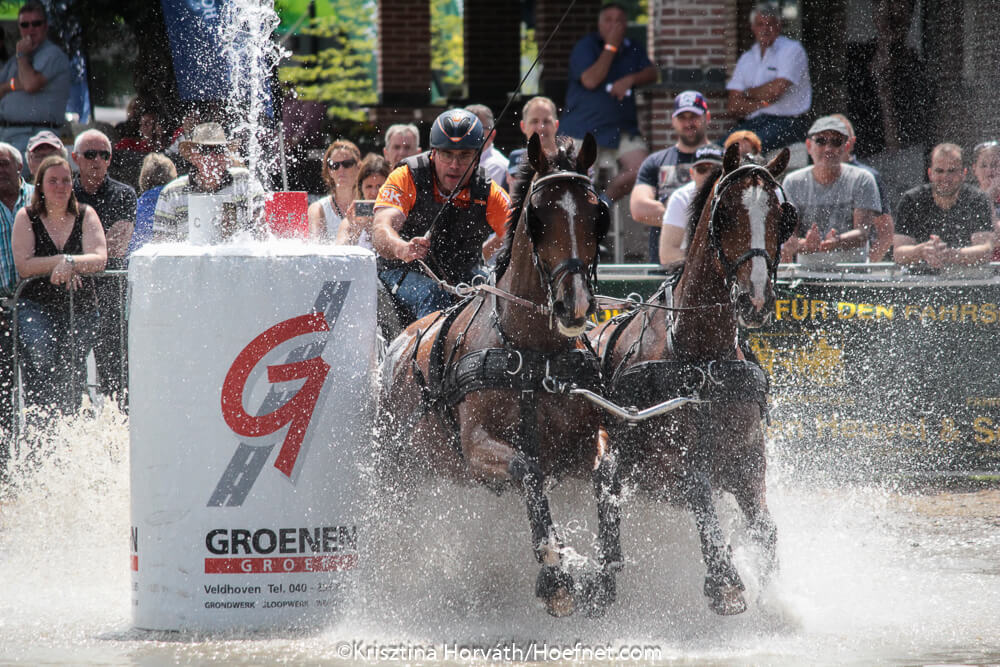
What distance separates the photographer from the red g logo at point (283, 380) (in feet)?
18.0

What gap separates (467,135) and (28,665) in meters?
3.28

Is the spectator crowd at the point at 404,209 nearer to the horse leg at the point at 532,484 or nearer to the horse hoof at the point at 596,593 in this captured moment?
the horse leg at the point at 532,484

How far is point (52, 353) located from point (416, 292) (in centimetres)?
321

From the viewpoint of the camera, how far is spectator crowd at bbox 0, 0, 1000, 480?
723cm

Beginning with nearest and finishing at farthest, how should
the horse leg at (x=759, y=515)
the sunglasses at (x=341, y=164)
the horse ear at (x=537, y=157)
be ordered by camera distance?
the horse ear at (x=537, y=157) → the horse leg at (x=759, y=515) → the sunglasses at (x=341, y=164)

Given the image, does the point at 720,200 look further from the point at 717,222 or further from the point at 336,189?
the point at 336,189

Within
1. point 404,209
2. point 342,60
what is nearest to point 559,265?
point 404,209

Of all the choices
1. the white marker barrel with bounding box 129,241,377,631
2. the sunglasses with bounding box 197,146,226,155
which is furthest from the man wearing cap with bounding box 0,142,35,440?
the white marker barrel with bounding box 129,241,377,631

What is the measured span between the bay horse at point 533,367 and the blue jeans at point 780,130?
6.64 metres

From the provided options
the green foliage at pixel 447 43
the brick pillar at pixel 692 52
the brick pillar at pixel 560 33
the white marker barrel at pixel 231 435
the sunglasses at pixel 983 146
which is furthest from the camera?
the green foliage at pixel 447 43

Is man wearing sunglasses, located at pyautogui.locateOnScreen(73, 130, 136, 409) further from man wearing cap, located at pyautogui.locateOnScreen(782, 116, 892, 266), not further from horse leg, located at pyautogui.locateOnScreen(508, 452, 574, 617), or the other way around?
man wearing cap, located at pyautogui.locateOnScreen(782, 116, 892, 266)

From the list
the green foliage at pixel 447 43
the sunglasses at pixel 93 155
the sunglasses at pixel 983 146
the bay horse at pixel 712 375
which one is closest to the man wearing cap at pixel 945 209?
the sunglasses at pixel 983 146

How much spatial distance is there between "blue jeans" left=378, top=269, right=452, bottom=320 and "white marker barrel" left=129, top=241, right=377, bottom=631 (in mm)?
1561

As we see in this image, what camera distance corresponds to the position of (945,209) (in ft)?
33.0
